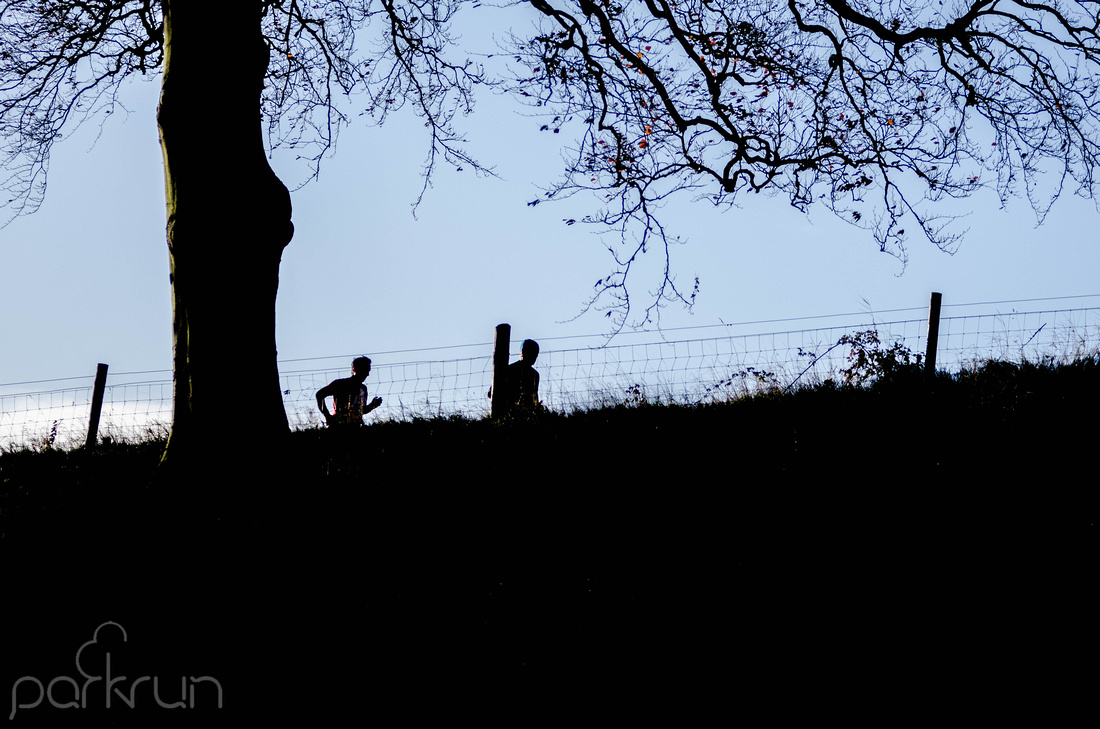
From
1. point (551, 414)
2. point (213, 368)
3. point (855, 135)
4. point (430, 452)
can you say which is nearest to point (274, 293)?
point (213, 368)

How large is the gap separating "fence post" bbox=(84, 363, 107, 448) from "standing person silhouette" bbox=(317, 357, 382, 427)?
4555 millimetres

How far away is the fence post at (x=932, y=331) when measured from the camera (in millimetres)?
9352

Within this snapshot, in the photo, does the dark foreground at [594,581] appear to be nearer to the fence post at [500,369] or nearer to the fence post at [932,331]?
the fence post at [932,331]

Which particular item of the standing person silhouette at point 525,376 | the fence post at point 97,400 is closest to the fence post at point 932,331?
the standing person silhouette at point 525,376

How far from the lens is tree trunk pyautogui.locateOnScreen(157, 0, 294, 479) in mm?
6582

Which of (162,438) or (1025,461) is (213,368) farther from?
(1025,461)

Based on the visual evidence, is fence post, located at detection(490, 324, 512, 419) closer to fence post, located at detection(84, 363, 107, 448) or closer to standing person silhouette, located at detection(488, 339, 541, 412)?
standing person silhouette, located at detection(488, 339, 541, 412)

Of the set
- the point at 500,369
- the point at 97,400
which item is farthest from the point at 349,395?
the point at 97,400

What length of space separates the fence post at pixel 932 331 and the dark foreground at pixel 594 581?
179cm

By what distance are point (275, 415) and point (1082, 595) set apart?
18.0 feet

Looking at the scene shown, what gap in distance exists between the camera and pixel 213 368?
6574 mm

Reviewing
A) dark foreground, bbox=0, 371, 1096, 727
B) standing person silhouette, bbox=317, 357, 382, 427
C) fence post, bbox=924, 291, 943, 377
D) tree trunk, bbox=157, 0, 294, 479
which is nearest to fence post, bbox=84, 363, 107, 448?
standing person silhouette, bbox=317, 357, 382, 427

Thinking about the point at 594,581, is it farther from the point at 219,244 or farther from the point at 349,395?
the point at 349,395

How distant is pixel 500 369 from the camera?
33.7ft
